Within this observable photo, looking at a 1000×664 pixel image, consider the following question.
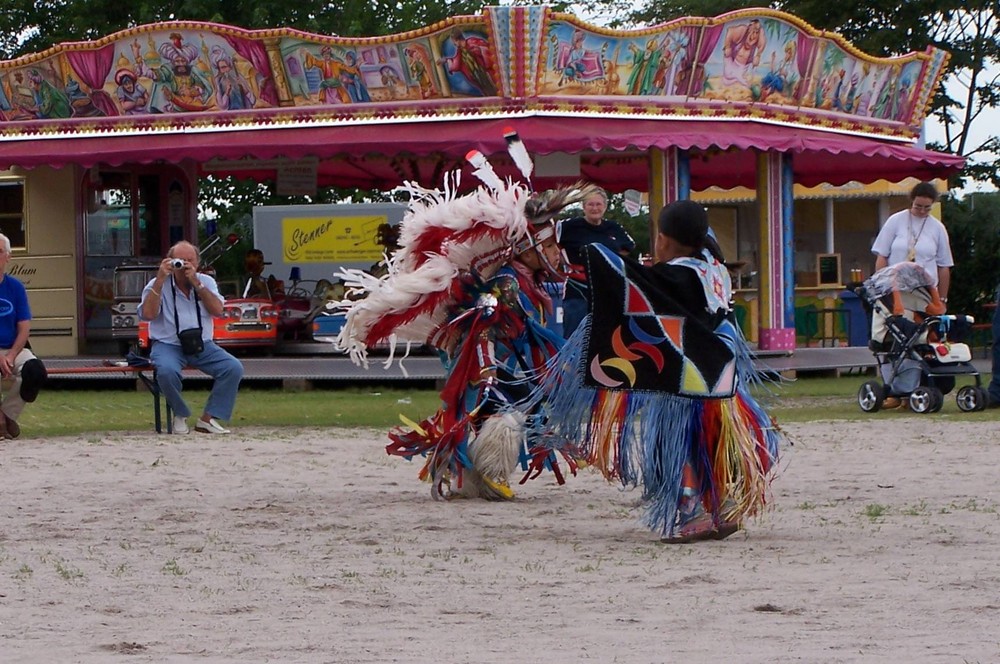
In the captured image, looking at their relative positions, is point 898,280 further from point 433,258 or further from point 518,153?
Answer: point 433,258

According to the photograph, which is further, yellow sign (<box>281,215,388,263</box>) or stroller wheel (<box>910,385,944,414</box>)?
yellow sign (<box>281,215,388,263</box>)

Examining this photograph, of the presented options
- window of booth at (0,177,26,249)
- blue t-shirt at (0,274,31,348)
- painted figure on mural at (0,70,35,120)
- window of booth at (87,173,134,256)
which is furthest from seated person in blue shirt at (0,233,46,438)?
window of booth at (0,177,26,249)

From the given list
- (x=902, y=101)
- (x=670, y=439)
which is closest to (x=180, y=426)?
(x=670, y=439)

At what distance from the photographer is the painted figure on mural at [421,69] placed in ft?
60.3

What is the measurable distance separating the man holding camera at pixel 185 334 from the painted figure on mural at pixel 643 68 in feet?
23.5

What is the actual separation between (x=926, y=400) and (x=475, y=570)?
7904mm

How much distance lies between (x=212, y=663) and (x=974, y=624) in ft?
7.39

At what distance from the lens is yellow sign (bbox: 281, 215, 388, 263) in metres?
27.6

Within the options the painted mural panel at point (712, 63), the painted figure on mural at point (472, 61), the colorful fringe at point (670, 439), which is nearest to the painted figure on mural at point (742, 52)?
the painted mural panel at point (712, 63)

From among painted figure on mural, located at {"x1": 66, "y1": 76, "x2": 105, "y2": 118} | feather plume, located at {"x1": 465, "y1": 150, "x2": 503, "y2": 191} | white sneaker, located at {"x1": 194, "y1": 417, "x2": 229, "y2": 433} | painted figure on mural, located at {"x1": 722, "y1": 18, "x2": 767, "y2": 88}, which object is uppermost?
painted figure on mural, located at {"x1": 722, "y1": 18, "x2": 767, "y2": 88}

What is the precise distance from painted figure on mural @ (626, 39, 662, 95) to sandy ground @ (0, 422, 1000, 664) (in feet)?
29.3

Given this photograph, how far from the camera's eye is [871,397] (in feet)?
45.7

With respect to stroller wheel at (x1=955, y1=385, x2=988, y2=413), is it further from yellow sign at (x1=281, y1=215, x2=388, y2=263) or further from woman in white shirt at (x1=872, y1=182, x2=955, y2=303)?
yellow sign at (x1=281, y1=215, x2=388, y2=263)

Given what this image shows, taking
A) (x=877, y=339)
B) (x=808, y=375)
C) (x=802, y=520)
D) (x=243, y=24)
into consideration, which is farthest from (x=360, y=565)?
(x=243, y=24)
